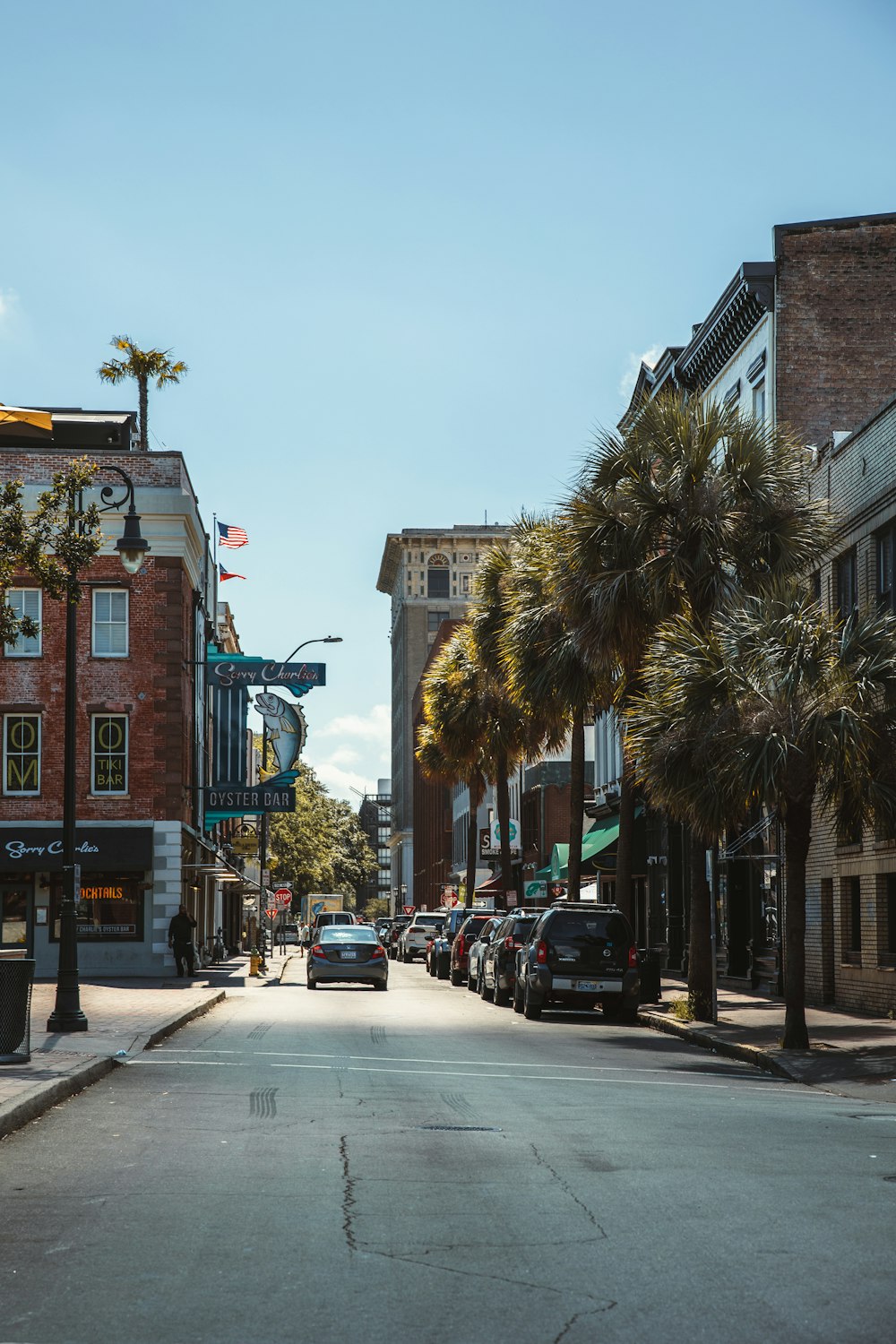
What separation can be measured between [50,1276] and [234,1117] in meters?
5.89

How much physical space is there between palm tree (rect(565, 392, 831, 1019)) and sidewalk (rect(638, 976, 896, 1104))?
1.30 m

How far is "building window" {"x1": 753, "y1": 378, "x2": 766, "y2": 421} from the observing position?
35.4 meters

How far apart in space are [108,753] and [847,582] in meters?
23.3

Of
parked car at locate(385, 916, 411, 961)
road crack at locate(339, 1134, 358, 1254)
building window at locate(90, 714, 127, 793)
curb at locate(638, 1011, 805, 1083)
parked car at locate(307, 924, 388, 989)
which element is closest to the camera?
road crack at locate(339, 1134, 358, 1254)

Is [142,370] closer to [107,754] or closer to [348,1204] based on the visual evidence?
[107,754]

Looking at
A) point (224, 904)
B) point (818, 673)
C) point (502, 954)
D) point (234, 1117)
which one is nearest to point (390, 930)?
point (224, 904)

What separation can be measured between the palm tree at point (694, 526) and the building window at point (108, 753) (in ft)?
73.8

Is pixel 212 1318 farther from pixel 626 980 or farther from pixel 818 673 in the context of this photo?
pixel 626 980

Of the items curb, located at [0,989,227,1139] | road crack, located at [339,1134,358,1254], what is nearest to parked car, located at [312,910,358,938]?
curb, located at [0,989,227,1139]

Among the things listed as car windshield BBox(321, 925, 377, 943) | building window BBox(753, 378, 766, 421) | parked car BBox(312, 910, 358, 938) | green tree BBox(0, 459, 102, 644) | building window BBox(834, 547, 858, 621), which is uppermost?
building window BBox(753, 378, 766, 421)

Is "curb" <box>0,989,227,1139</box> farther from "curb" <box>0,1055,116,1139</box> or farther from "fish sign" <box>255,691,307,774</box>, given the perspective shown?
"fish sign" <box>255,691,307,774</box>

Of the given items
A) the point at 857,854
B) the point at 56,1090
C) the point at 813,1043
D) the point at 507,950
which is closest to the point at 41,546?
the point at 56,1090

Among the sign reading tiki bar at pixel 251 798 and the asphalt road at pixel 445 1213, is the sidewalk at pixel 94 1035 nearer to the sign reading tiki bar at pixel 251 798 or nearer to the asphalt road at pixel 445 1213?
the asphalt road at pixel 445 1213

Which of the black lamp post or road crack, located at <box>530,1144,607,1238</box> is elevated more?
the black lamp post
